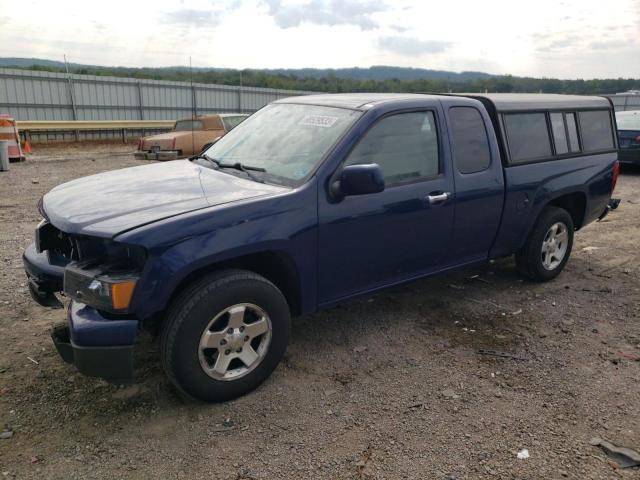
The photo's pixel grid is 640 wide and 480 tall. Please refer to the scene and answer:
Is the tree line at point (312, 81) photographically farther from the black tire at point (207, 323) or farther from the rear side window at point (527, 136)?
the black tire at point (207, 323)

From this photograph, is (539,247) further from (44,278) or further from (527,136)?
(44,278)

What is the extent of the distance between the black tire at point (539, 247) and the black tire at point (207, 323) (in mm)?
2961

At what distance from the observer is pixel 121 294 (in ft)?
9.18

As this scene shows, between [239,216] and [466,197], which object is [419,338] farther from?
[239,216]

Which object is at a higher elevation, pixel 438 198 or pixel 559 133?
pixel 559 133

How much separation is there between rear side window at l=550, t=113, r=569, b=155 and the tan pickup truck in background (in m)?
9.27

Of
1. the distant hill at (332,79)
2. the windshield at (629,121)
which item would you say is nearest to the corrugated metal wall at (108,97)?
the distant hill at (332,79)

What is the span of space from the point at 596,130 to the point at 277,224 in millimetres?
4164

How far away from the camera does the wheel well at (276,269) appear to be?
3314mm

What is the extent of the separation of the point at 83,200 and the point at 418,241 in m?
2.39

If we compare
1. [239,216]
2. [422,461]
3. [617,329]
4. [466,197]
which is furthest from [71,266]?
[617,329]

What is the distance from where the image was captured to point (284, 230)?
129 inches

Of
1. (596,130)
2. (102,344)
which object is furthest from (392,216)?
(596,130)

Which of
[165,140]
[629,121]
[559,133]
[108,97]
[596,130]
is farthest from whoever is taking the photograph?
[108,97]
